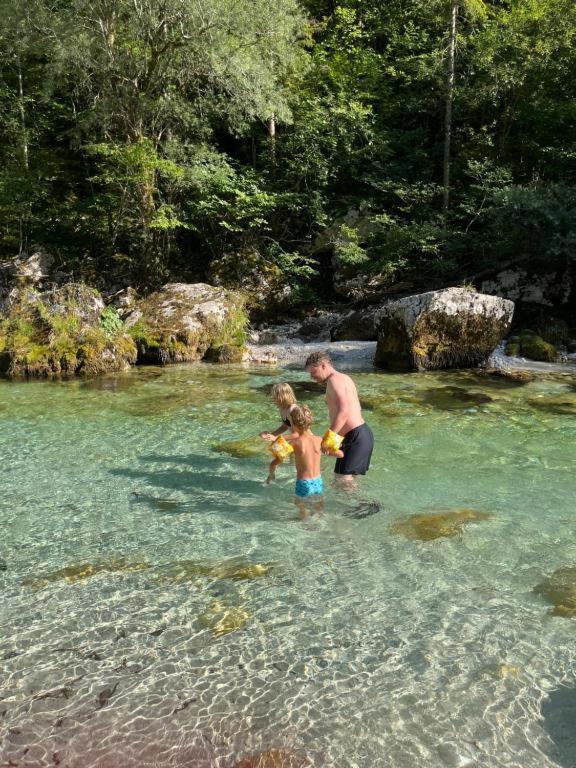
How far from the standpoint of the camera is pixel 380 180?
2070 centimetres

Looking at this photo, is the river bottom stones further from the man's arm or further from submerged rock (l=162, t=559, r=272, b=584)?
the man's arm

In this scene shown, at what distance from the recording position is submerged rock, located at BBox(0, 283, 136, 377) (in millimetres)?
13648

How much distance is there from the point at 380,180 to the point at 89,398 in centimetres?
1426

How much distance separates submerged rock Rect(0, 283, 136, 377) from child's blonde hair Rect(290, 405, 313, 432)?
31.5ft

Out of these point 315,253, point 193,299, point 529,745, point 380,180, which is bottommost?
point 529,745

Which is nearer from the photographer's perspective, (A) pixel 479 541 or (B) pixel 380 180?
(A) pixel 479 541

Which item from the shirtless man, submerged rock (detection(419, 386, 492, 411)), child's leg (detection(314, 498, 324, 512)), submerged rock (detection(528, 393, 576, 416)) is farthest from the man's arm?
submerged rock (detection(528, 393, 576, 416))

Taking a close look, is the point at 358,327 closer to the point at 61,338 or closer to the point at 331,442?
the point at 61,338

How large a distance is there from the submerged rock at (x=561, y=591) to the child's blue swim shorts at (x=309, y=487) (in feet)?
7.12

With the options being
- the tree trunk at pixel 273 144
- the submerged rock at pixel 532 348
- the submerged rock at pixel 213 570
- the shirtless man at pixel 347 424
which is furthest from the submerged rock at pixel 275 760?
the tree trunk at pixel 273 144

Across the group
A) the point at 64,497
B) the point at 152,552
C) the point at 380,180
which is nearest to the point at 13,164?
the point at 380,180

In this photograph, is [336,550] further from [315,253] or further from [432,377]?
[315,253]

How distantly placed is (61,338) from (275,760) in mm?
12936

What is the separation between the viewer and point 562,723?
2.99 meters
